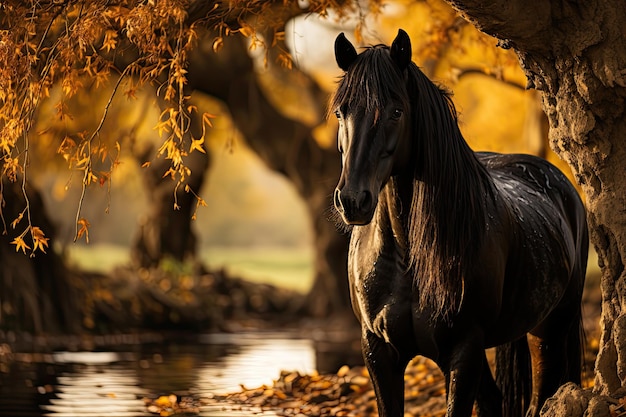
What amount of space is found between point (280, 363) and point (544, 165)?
656cm

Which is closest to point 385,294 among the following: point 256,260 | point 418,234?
point 418,234

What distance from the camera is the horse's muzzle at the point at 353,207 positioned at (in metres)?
4.84

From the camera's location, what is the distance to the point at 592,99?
19.7ft

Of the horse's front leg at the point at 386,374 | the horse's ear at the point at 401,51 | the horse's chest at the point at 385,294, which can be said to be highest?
the horse's ear at the point at 401,51

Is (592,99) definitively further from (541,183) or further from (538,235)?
(541,183)

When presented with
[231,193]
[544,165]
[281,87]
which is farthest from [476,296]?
[231,193]

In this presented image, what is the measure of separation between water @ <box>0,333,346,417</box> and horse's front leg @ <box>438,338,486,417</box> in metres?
3.63

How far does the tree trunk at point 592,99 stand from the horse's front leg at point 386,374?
0.86m

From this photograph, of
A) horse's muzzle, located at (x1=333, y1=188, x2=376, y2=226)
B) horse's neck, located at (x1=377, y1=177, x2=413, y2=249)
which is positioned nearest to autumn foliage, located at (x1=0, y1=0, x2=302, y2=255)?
horse's neck, located at (x1=377, y1=177, x2=413, y2=249)

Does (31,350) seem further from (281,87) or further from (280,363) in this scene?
(281,87)

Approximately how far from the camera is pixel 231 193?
50469 millimetres

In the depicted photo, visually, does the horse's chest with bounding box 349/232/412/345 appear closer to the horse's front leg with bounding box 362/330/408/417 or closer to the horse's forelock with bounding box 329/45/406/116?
the horse's front leg with bounding box 362/330/408/417

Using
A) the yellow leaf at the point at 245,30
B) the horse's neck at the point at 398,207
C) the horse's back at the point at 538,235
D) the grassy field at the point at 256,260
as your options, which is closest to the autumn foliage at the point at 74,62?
the yellow leaf at the point at 245,30

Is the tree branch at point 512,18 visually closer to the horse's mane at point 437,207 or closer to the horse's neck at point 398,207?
the horse's mane at point 437,207
